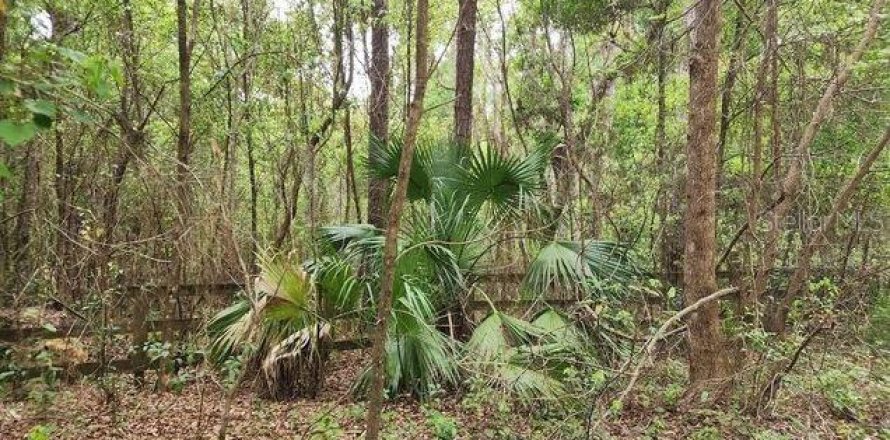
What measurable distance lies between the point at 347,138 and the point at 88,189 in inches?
156

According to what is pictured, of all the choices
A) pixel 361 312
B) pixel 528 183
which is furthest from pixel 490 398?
pixel 528 183

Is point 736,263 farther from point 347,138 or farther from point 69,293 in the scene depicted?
point 69,293

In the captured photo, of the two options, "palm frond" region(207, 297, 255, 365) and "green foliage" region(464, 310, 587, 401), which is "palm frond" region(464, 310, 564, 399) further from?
"palm frond" region(207, 297, 255, 365)

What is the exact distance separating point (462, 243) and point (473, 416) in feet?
6.54

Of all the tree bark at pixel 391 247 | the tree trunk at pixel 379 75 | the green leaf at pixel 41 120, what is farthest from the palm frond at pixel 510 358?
the tree trunk at pixel 379 75

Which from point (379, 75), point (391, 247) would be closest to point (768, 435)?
point (391, 247)

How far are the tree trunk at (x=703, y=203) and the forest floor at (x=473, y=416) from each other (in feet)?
1.56

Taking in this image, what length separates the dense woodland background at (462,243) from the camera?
209 inches

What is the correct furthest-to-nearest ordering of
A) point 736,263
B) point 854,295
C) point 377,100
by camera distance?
point 377,100 → point 736,263 → point 854,295

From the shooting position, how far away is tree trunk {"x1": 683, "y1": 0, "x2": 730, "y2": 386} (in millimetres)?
5762

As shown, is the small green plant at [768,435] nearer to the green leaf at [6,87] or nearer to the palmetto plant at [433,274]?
the palmetto plant at [433,274]

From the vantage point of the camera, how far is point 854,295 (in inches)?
223

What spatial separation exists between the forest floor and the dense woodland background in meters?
0.05

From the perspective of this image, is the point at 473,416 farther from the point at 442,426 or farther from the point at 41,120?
the point at 41,120
